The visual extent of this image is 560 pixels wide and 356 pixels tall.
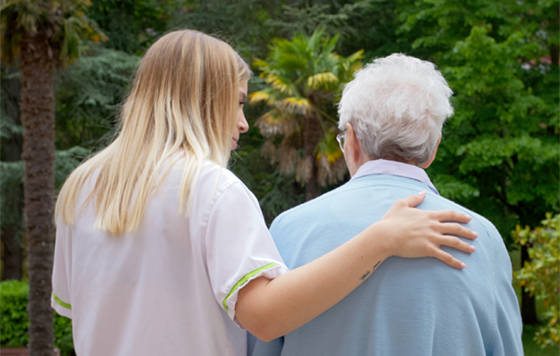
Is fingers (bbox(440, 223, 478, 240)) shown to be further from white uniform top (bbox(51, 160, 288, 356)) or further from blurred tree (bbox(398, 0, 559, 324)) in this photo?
blurred tree (bbox(398, 0, 559, 324))

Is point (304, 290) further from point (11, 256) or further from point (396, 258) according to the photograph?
point (11, 256)

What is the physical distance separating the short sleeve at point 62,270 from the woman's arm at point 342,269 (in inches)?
23.4

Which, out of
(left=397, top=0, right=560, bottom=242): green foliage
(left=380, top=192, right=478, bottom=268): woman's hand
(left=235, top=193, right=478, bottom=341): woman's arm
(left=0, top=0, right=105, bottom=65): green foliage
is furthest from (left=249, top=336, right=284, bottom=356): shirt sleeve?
(left=397, top=0, right=560, bottom=242): green foliage

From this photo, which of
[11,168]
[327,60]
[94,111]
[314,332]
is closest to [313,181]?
[327,60]

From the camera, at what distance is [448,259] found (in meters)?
1.30

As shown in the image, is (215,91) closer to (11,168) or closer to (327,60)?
(327,60)

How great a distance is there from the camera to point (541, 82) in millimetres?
14859

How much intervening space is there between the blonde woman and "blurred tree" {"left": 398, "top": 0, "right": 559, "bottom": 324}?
12.8 meters

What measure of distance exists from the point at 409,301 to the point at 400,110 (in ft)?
1.76

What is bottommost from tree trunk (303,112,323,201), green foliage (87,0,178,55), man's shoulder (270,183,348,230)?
tree trunk (303,112,323,201)

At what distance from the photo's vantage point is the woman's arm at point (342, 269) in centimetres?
116

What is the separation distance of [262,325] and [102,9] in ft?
56.7

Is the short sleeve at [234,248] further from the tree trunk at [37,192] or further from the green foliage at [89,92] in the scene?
the green foliage at [89,92]

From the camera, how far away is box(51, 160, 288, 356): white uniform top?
1.20 m
